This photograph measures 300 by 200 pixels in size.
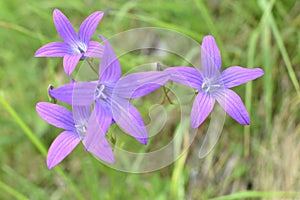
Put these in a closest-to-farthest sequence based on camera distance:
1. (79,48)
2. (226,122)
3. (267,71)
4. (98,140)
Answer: (98,140)
(79,48)
(267,71)
(226,122)

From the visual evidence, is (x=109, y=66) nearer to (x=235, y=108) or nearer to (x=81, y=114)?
(x=81, y=114)

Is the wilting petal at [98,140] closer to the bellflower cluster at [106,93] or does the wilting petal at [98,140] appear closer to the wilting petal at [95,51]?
the bellflower cluster at [106,93]

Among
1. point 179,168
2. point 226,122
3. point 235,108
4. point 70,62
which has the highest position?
point 70,62

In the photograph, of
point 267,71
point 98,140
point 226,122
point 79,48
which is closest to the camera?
point 98,140

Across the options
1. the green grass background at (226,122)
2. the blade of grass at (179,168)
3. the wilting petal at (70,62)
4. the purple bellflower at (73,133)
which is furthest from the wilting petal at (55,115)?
the blade of grass at (179,168)

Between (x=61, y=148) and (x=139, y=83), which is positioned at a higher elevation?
(x=139, y=83)

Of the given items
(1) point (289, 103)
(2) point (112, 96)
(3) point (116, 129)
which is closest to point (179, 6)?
(1) point (289, 103)

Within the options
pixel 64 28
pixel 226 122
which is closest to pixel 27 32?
pixel 64 28

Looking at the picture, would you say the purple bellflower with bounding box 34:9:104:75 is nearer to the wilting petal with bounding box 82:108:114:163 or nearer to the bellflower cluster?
the bellflower cluster
